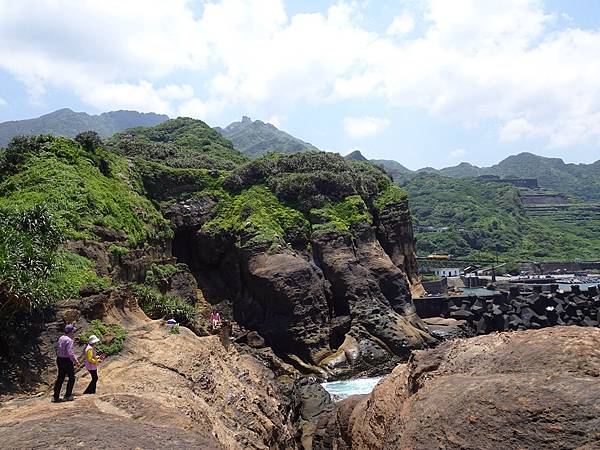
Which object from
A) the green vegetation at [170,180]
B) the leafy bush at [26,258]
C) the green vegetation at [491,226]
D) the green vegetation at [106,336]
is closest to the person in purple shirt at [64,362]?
the green vegetation at [106,336]

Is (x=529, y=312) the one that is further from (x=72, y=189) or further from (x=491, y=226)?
(x=491, y=226)

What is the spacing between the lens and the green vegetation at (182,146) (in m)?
58.2

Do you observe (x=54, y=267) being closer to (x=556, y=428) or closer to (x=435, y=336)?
(x=556, y=428)

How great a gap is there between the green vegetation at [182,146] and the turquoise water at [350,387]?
3012cm

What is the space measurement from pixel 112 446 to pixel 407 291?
40.5m

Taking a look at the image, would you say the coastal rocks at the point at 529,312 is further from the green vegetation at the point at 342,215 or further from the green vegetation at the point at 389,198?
the green vegetation at the point at 342,215

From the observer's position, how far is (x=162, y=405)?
41.4 feet

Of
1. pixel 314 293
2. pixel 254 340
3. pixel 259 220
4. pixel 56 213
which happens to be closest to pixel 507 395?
pixel 56 213

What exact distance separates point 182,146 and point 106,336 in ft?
193

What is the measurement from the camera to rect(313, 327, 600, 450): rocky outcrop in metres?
7.02

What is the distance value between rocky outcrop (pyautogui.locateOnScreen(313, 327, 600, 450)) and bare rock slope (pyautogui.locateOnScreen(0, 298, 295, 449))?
426 centimetres

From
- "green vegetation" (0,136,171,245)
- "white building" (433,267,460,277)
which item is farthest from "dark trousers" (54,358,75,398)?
"white building" (433,267,460,277)

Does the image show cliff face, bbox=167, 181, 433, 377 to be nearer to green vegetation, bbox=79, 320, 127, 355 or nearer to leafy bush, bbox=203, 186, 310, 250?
leafy bush, bbox=203, 186, 310, 250

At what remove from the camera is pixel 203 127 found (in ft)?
287
